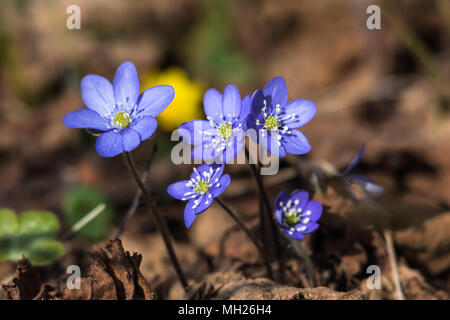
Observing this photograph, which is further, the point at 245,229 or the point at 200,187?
Result: the point at 245,229

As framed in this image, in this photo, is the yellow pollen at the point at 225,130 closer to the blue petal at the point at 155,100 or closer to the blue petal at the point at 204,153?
the blue petal at the point at 204,153

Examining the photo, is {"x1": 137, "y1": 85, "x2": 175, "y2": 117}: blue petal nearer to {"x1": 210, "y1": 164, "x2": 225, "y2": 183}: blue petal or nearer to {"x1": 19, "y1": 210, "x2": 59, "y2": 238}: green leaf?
{"x1": 210, "y1": 164, "x2": 225, "y2": 183}: blue petal

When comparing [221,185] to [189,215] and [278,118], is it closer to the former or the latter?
[189,215]

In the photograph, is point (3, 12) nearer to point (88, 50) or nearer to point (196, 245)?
point (88, 50)

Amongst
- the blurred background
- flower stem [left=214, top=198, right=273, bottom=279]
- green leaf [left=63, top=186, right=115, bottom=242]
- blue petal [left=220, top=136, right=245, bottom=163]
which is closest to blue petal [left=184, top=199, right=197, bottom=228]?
flower stem [left=214, top=198, right=273, bottom=279]

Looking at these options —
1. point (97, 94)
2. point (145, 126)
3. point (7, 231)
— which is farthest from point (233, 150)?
point (7, 231)
